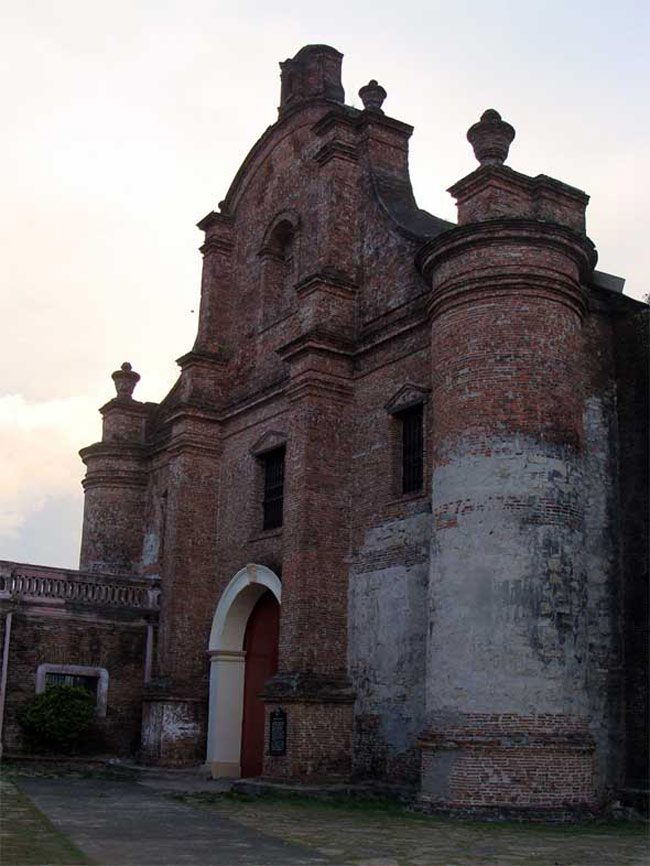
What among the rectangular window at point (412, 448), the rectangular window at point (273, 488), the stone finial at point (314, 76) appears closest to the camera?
the rectangular window at point (412, 448)

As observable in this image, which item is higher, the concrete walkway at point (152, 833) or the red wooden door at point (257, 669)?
the red wooden door at point (257, 669)

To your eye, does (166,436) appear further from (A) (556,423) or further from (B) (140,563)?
(A) (556,423)

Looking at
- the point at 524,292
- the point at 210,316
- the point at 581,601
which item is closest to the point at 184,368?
the point at 210,316

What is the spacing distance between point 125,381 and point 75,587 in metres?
6.08

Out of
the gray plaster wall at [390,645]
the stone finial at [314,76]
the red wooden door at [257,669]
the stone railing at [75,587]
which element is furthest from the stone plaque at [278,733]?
the stone finial at [314,76]

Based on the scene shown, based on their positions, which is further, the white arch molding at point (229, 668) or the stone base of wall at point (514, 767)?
the white arch molding at point (229, 668)

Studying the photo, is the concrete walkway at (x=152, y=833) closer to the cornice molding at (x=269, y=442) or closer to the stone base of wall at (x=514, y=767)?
the stone base of wall at (x=514, y=767)

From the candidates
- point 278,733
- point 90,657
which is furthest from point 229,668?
point 278,733

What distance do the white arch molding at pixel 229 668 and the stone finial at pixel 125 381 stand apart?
6991 millimetres

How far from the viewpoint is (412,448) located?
49.3 ft

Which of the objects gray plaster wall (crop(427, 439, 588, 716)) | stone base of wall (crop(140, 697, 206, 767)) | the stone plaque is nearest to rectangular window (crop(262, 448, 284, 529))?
stone base of wall (crop(140, 697, 206, 767))

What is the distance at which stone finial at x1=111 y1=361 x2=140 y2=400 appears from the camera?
23.8m

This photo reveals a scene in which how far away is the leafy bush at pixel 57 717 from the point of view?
17.8 m

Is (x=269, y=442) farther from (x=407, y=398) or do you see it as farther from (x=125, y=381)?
(x=125, y=381)
